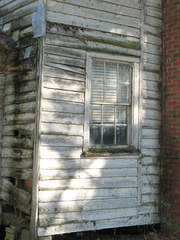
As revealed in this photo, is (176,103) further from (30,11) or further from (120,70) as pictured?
(30,11)

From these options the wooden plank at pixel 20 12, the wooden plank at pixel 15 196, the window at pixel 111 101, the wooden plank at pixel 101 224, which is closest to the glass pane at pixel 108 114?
the window at pixel 111 101

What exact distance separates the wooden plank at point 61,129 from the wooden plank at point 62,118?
7 centimetres

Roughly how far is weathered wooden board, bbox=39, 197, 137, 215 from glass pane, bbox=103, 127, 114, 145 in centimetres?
104

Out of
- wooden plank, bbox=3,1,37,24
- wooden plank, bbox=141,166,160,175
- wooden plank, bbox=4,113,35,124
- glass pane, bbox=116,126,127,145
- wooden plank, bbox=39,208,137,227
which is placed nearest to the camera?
wooden plank, bbox=39,208,137,227

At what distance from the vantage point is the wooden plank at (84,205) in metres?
5.27

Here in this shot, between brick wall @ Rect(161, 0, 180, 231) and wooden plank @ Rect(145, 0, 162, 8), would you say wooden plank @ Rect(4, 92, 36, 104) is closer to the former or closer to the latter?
brick wall @ Rect(161, 0, 180, 231)

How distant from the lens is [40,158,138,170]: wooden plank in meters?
5.35

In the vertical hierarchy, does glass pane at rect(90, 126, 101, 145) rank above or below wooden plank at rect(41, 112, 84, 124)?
below

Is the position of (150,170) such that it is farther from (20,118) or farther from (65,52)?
(65,52)

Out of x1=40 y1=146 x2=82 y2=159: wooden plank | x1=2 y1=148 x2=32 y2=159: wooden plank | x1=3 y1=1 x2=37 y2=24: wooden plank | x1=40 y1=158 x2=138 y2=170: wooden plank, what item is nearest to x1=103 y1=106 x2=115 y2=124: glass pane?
x1=40 y1=158 x2=138 y2=170: wooden plank

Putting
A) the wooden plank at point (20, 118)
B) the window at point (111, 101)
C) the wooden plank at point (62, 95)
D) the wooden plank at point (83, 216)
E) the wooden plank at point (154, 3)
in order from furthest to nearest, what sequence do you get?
the wooden plank at point (154, 3)
the window at point (111, 101)
the wooden plank at point (20, 118)
the wooden plank at point (62, 95)
the wooden plank at point (83, 216)

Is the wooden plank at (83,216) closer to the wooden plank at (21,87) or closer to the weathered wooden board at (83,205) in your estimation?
the weathered wooden board at (83,205)

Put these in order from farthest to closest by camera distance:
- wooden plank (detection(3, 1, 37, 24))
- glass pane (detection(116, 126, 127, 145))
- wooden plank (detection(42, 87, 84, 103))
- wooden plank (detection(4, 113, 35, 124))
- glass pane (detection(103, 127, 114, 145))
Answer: glass pane (detection(116, 126, 127, 145))
glass pane (detection(103, 127, 114, 145))
wooden plank (detection(3, 1, 37, 24))
wooden plank (detection(4, 113, 35, 124))
wooden plank (detection(42, 87, 84, 103))

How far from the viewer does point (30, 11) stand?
18.9 ft
